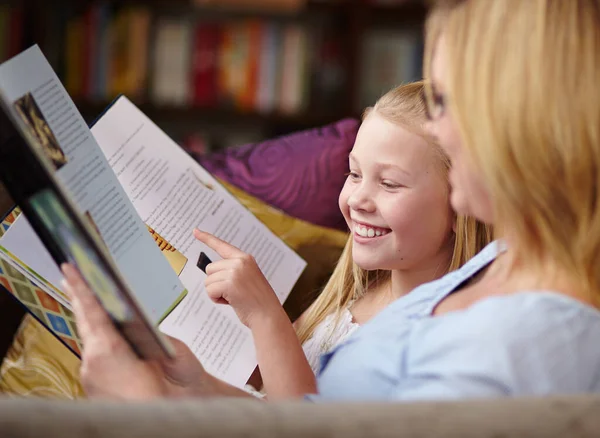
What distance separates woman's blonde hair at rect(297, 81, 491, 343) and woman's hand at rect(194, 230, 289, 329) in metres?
0.27

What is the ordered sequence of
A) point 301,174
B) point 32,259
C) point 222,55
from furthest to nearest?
point 222,55, point 301,174, point 32,259

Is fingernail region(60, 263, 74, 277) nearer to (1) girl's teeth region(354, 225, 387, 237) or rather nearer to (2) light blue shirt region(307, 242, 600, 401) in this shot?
(2) light blue shirt region(307, 242, 600, 401)

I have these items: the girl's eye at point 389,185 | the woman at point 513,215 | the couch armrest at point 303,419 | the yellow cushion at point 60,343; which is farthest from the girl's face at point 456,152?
the yellow cushion at point 60,343

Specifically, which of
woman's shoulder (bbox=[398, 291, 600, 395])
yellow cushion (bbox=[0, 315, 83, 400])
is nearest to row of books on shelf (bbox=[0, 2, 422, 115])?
yellow cushion (bbox=[0, 315, 83, 400])

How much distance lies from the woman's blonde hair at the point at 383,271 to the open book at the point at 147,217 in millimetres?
68

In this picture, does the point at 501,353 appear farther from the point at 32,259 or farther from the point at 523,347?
the point at 32,259

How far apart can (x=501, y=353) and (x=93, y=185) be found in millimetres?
427

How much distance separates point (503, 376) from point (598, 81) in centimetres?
26

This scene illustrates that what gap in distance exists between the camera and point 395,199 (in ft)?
3.47

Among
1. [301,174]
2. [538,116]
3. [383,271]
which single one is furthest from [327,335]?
[538,116]

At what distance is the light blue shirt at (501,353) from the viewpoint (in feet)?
2.05

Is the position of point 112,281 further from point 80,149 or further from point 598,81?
point 598,81

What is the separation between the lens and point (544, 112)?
64cm

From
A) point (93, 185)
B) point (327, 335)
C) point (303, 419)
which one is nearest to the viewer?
point (303, 419)
